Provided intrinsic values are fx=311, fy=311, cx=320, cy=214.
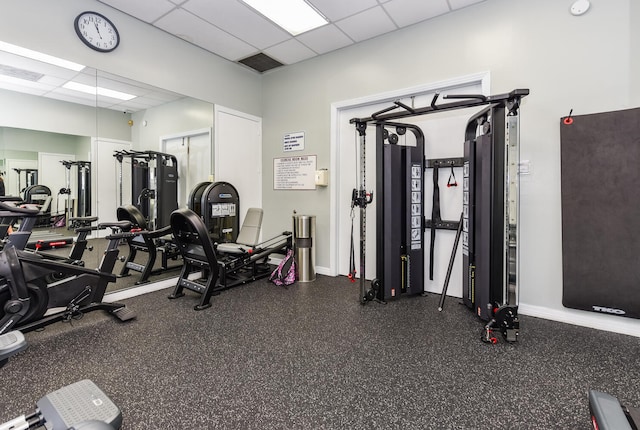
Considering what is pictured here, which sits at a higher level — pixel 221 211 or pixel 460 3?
pixel 460 3

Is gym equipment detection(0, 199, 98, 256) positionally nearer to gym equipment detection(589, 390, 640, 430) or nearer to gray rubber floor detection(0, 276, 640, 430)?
gray rubber floor detection(0, 276, 640, 430)

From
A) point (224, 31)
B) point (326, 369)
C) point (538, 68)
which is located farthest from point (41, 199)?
point (538, 68)

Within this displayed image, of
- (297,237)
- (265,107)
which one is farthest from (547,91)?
(265,107)

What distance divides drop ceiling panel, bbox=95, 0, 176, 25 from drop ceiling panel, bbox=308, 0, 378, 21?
59.0 inches

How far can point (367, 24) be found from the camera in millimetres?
3477

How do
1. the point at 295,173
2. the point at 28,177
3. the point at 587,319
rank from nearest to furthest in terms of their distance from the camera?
1. the point at 587,319
2. the point at 28,177
3. the point at 295,173

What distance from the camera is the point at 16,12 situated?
8.60 ft

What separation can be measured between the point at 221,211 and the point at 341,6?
2.78m

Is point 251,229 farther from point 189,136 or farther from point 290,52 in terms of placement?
point 290,52

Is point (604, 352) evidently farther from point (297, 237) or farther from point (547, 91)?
point (297, 237)

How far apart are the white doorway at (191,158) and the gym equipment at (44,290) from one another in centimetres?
151

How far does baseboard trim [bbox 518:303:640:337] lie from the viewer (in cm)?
250

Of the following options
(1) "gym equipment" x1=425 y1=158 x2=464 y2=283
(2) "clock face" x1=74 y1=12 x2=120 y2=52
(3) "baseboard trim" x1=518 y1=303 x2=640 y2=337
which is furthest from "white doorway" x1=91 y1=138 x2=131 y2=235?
(3) "baseboard trim" x1=518 y1=303 x2=640 y2=337

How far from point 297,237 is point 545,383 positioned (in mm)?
2816
